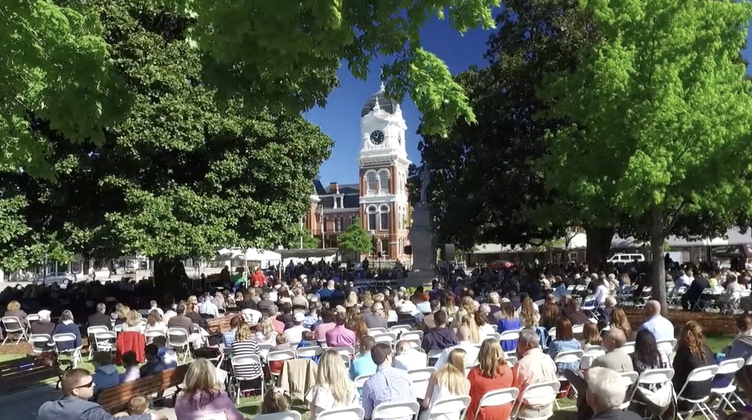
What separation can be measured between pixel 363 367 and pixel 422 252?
19.9 metres

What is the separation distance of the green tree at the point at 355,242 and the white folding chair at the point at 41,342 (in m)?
67.4

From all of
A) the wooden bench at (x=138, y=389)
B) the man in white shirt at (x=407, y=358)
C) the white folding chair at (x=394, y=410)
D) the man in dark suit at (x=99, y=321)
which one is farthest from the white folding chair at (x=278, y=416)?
the man in dark suit at (x=99, y=321)

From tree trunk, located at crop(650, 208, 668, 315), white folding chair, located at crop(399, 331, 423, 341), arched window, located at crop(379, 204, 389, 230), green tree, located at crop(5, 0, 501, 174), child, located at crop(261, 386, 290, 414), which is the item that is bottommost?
child, located at crop(261, 386, 290, 414)

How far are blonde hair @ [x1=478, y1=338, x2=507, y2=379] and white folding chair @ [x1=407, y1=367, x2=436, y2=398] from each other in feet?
2.54

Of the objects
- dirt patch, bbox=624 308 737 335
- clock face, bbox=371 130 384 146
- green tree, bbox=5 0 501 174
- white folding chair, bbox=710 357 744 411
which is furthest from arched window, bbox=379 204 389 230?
white folding chair, bbox=710 357 744 411

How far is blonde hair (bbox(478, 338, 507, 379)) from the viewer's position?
6004 mm

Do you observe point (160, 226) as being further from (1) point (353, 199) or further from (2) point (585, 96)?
(1) point (353, 199)

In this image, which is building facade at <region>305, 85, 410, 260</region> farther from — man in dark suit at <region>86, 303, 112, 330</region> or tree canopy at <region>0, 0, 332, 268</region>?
man in dark suit at <region>86, 303, 112, 330</region>

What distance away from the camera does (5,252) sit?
17.5 meters

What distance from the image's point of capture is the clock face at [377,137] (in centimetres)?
8362

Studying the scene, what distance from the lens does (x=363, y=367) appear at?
7.21 metres

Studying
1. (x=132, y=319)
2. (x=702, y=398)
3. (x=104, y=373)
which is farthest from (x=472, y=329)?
(x=132, y=319)

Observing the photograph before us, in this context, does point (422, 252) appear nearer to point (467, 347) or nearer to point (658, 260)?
point (658, 260)

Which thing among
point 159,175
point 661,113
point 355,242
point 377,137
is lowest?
point 159,175
